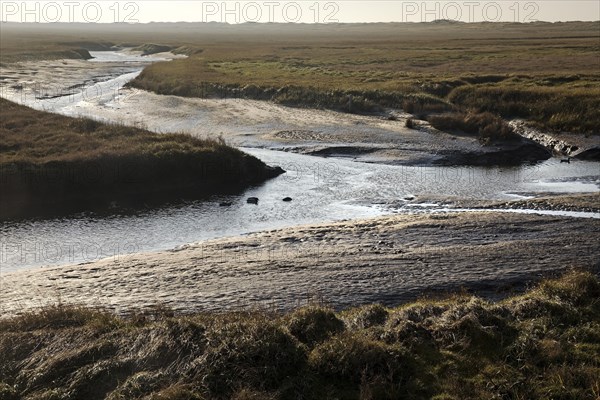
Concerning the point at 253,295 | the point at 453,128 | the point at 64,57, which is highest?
the point at 64,57

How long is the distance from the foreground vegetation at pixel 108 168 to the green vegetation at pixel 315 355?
49.0 feet

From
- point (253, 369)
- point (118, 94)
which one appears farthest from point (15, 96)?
point (253, 369)

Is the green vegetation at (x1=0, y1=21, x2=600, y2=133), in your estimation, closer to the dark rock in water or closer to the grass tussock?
the grass tussock

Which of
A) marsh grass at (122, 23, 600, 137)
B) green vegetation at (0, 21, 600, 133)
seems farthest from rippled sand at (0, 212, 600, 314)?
marsh grass at (122, 23, 600, 137)

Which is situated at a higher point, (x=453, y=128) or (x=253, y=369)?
(x=453, y=128)

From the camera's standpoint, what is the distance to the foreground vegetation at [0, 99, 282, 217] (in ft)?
91.5

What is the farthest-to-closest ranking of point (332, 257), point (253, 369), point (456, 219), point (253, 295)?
point (456, 219), point (332, 257), point (253, 295), point (253, 369)

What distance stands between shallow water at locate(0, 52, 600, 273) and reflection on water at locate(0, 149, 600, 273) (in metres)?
0.03

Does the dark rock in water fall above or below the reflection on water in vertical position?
above

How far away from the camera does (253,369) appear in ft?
37.1

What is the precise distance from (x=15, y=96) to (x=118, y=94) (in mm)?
8802

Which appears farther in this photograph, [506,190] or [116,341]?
[506,190]

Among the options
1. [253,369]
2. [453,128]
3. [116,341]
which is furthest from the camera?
[453,128]

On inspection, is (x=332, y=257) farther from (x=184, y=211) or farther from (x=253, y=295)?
(x=184, y=211)
